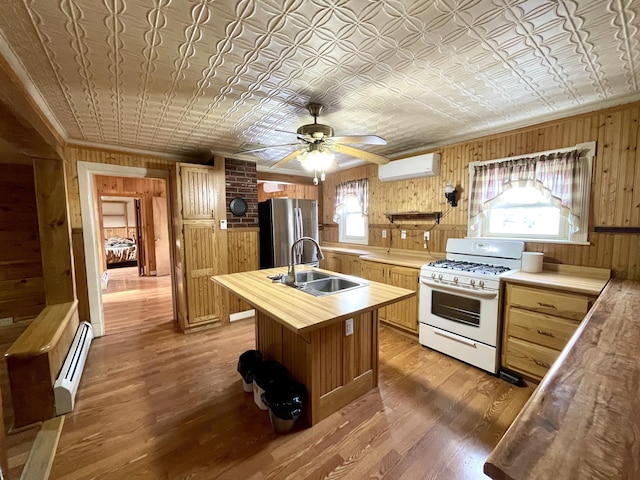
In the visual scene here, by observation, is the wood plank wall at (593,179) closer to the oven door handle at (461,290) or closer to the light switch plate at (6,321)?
the oven door handle at (461,290)

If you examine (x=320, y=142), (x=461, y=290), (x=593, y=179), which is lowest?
(x=461, y=290)

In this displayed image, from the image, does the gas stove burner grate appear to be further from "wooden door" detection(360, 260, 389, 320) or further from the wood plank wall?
"wooden door" detection(360, 260, 389, 320)

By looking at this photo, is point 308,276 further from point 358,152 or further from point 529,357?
point 529,357

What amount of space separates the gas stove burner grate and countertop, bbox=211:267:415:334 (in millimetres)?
1055

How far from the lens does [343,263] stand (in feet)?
13.7

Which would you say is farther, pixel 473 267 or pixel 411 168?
pixel 411 168

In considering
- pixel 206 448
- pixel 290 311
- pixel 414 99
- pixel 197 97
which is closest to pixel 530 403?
pixel 290 311

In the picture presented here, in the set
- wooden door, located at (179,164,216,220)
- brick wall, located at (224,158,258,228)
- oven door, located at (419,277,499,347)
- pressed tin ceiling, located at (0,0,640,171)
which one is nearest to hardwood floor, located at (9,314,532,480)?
oven door, located at (419,277,499,347)

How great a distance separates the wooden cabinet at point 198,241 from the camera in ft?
11.0

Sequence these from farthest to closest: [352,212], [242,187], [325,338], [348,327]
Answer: [352,212] < [242,187] < [348,327] < [325,338]

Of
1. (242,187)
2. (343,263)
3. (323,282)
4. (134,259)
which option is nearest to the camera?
(323,282)

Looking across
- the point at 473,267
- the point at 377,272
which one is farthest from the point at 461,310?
the point at 377,272

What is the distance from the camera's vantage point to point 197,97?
203 cm

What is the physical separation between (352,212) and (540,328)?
3049mm
